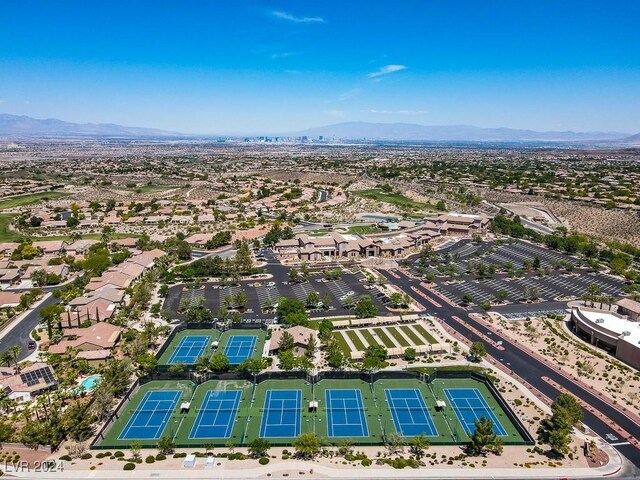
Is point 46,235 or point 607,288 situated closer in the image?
point 607,288

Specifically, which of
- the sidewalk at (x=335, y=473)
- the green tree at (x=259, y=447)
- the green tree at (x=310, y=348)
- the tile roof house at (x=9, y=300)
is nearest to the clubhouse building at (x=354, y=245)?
the green tree at (x=310, y=348)

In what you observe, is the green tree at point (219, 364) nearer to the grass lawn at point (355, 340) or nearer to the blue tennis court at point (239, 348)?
the blue tennis court at point (239, 348)

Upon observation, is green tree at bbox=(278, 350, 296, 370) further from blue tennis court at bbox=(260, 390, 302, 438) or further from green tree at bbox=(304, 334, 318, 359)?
blue tennis court at bbox=(260, 390, 302, 438)

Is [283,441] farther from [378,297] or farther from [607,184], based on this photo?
[607,184]

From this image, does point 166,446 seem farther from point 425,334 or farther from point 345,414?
point 425,334

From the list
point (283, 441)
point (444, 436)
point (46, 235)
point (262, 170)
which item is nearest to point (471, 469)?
point (444, 436)
